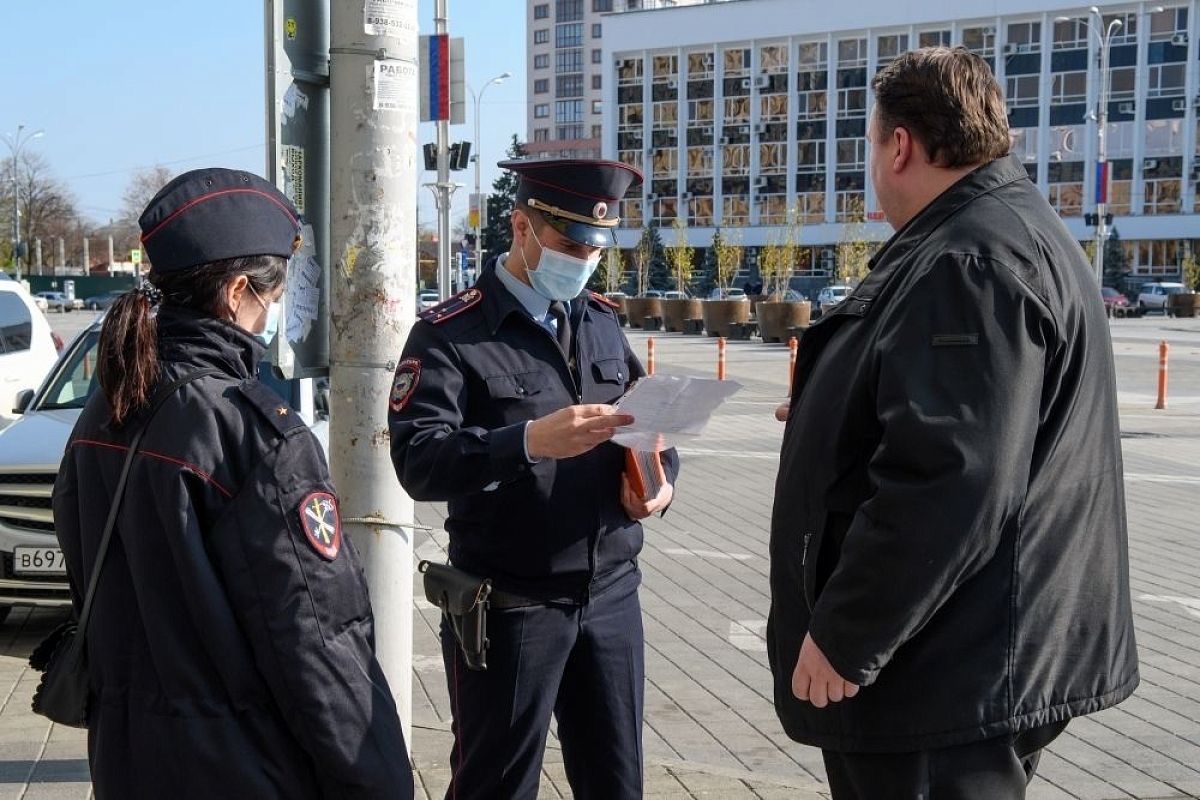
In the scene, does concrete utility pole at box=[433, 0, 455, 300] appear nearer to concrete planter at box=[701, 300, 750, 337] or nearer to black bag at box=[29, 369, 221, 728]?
concrete planter at box=[701, 300, 750, 337]

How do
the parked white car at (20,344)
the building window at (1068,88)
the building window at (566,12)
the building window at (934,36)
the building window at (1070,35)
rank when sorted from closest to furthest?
the parked white car at (20,344) < the building window at (1070,35) < the building window at (1068,88) < the building window at (934,36) < the building window at (566,12)

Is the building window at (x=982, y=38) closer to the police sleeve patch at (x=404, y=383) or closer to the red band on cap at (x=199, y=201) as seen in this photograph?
the police sleeve patch at (x=404, y=383)

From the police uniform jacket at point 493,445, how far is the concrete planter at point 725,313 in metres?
37.6

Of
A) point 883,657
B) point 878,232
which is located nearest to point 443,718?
point 883,657

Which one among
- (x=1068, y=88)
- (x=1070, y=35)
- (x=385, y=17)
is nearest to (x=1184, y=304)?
(x=1068, y=88)

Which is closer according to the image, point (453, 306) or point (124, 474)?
point (124, 474)

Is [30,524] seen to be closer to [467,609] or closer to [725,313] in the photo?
[467,609]

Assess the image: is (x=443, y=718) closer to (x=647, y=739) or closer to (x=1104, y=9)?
(x=647, y=739)

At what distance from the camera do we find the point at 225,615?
2.15 meters

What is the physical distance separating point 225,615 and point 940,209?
1459 mm

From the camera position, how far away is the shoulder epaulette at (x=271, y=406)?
2215 mm

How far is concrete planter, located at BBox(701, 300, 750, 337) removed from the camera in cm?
4081

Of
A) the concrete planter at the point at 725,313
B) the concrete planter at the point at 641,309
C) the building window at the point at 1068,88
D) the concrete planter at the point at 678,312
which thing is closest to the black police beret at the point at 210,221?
the concrete planter at the point at 725,313

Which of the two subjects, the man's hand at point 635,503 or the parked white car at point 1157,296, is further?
the parked white car at point 1157,296
